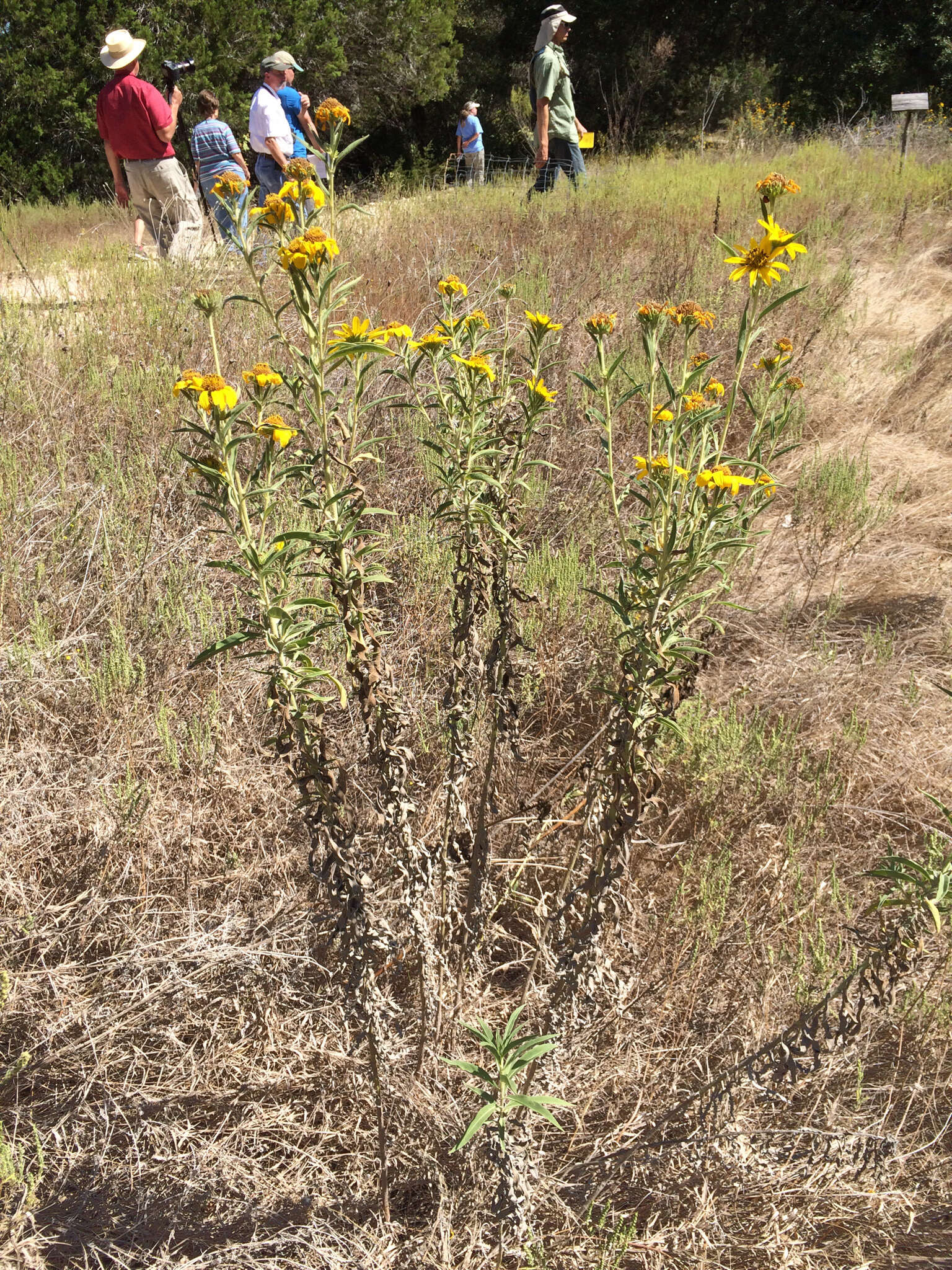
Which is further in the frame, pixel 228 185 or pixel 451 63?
pixel 451 63

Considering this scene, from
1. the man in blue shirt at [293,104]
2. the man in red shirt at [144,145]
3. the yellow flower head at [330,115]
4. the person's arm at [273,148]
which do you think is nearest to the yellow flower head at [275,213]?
the yellow flower head at [330,115]

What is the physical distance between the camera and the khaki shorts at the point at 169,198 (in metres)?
5.72

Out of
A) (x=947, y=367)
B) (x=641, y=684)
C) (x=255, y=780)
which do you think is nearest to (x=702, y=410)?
(x=641, y=684)

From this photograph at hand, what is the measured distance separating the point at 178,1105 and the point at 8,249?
7106 mm

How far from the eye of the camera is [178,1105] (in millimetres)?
1687

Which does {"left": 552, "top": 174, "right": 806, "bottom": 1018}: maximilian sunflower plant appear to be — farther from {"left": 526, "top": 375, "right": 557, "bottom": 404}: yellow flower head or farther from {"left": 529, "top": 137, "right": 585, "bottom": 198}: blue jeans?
{"left": 529, "top": 137, "right": 585, "bottom": 198}: blue jeans

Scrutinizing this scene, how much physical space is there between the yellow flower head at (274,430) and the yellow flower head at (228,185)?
1.52 feet

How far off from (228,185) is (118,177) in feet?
18.6

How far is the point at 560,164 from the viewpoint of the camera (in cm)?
712

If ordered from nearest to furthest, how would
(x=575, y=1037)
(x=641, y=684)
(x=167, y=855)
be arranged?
(x=641, y=684)
(x=575, y=1037)
(x=167, y=855)

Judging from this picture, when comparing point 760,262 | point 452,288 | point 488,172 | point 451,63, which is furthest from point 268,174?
point 451,63

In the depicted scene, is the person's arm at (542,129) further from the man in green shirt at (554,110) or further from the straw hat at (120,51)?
the straw hat at (120,51)

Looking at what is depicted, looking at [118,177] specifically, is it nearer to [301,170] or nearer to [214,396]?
[301,170]

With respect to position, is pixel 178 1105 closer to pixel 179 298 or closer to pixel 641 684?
pixel 641 684
